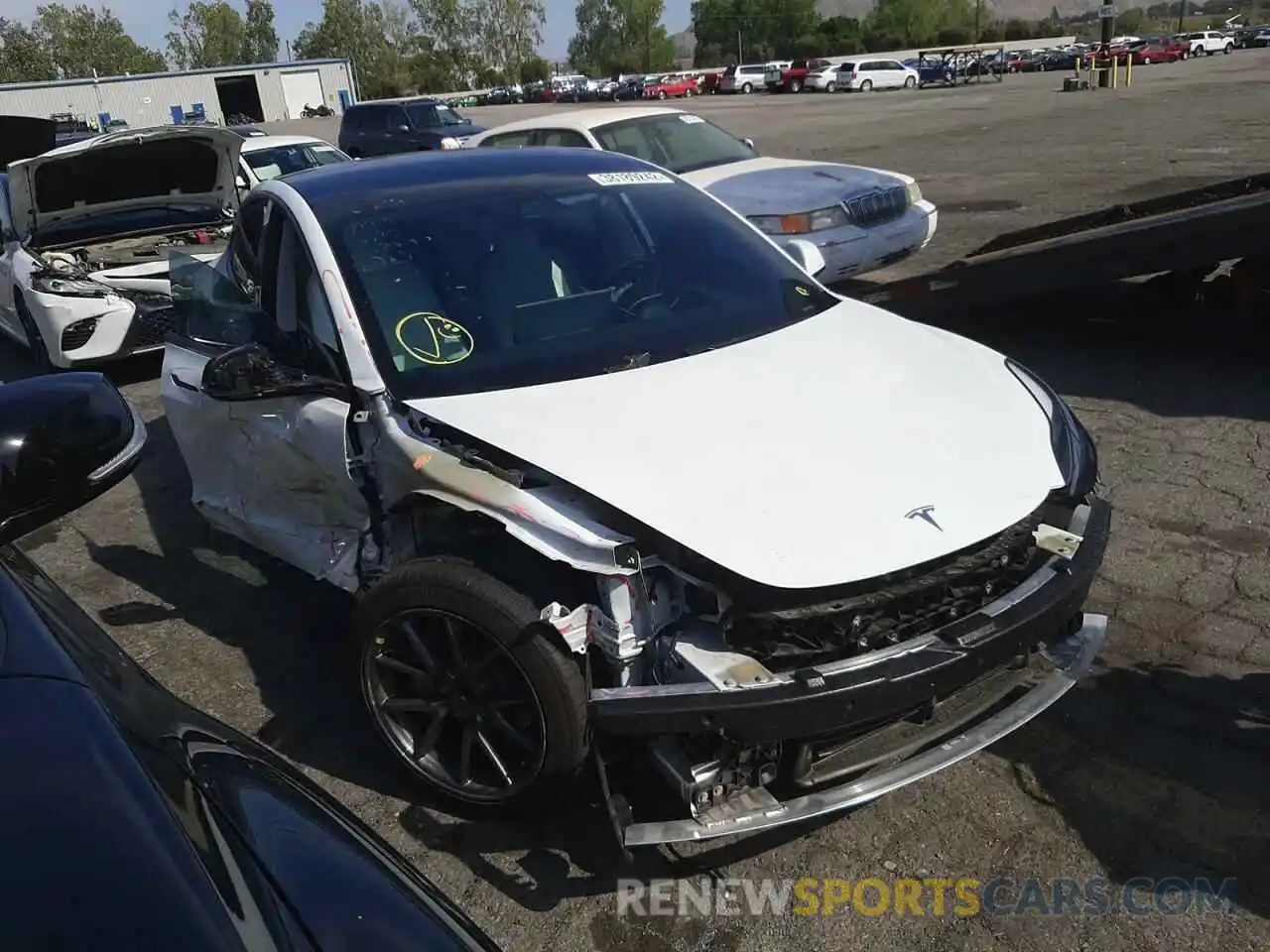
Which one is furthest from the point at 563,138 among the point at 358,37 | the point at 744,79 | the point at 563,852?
the point at 358,37

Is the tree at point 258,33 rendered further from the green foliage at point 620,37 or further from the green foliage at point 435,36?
the green foliage at point 620,37

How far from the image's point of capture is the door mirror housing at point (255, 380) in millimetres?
3420

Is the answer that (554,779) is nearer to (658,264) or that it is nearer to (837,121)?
(658,264)

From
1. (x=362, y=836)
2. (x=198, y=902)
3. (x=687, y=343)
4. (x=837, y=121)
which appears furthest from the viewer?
(x=837, y=121)

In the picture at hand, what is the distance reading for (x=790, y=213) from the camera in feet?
26.6

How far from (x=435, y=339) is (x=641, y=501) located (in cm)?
111

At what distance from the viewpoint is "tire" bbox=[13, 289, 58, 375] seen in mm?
7820

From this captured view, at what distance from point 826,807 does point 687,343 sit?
5.26 feet

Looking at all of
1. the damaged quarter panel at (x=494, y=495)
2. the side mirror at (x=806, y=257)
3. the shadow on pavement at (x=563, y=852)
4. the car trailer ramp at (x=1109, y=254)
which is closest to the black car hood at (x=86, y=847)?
the damaged quarter panel at (x=494, y=495)

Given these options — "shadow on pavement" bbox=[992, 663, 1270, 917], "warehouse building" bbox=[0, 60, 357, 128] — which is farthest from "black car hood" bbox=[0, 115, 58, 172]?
"warehouse building" bbox=[0, 60, 357, 128]

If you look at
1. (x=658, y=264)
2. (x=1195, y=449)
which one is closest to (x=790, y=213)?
(x=1195, y=449)

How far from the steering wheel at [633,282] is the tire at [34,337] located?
18.6ft

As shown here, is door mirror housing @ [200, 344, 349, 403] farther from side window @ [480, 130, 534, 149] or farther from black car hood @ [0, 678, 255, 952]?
side window @ [480, 130, 534, 149]

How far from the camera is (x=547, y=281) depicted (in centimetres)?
368
